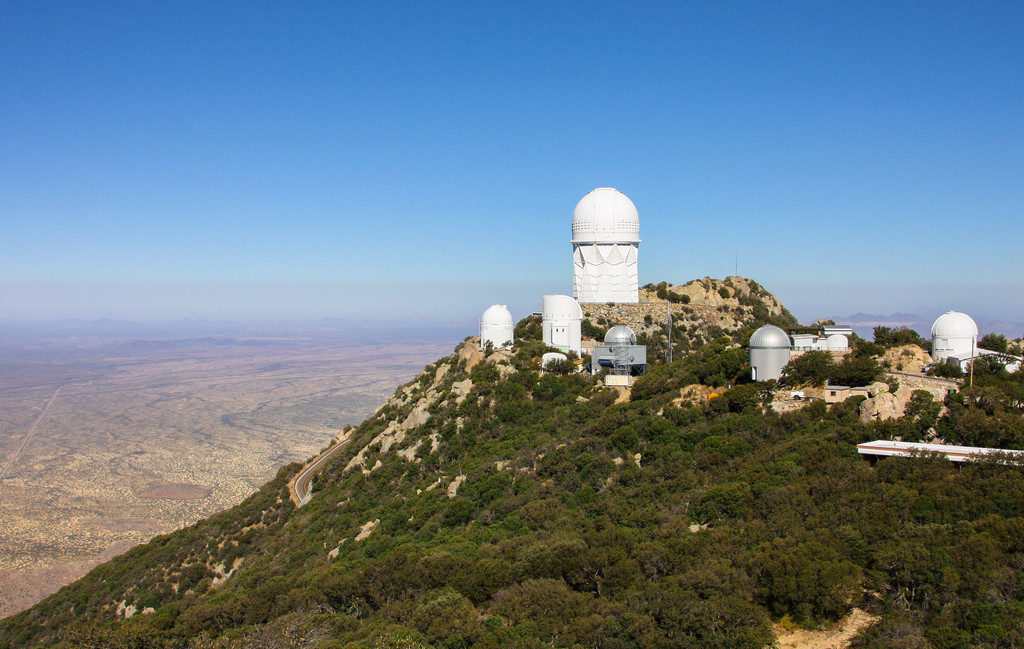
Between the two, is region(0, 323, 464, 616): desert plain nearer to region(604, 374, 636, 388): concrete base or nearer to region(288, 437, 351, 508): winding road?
region(288, 437, 351, 508): winding road

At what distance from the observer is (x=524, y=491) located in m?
23.8

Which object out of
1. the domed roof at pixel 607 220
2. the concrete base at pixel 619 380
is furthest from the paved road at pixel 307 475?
the domed roof at pixel 607 220

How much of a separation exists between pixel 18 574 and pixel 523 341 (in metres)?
36.0

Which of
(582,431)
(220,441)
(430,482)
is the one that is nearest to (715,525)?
(582,431)

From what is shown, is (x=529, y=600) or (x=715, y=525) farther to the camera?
(x=715, y=525)

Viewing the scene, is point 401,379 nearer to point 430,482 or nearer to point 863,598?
point 430,482

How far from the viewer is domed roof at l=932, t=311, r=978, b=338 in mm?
26609

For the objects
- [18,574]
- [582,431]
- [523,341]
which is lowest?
[18,574]

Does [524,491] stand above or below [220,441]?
above

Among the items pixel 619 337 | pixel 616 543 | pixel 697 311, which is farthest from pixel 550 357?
pixel 616 543

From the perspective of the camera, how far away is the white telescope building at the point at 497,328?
38781 mm

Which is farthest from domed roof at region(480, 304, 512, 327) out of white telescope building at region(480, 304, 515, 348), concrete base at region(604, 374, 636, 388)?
concrete base at region(604, 374, 636, 388)

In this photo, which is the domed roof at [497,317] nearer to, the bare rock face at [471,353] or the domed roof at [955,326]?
the bare rock face at [471,353]

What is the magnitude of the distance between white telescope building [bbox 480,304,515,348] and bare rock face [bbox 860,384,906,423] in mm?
20276
